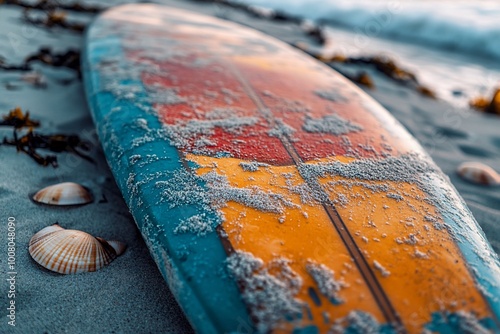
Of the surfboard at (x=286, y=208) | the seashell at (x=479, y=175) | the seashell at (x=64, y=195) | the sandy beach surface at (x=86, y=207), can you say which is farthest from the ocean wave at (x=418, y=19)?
the seashell at (x=64, y=195)

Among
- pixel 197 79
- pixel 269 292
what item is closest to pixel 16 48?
pixel 197 79

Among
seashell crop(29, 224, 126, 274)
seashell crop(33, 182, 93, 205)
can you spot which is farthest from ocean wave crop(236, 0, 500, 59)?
seashell crop(29, 224, 126, 274)

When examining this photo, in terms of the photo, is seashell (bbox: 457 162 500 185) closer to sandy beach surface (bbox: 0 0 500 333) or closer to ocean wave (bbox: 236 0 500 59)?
sandy beach surface (bbox: 0 0 500 333)

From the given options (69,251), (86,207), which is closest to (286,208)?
(69,251)

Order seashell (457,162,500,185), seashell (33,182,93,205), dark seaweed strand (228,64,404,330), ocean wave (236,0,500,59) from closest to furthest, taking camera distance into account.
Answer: dark seaweed strand (228,64,404,330) → seashell (33,182,93,205) → seashell (457,162,500,185) → ocean wave (236,0,500,59)

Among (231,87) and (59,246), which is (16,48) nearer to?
(231,87)

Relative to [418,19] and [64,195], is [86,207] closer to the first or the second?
[64,195]
